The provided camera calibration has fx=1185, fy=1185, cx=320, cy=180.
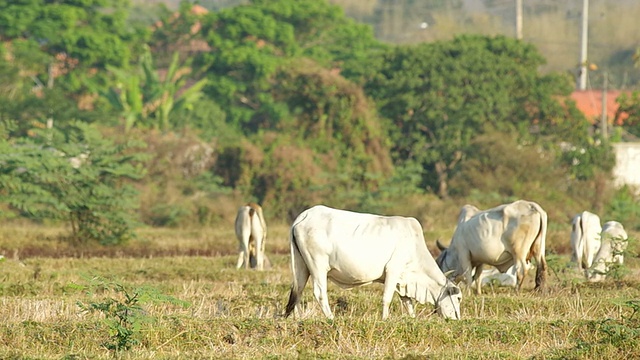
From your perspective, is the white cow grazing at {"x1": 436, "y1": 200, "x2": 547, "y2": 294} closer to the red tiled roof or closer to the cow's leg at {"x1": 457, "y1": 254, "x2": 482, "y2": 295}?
the cow's leg at {"x1": 457, "y1": 254, "x2": 482, "y2": 295}

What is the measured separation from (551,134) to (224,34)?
51.2 feet

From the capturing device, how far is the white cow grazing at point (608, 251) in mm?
14133

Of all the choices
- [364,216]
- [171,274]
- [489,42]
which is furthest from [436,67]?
[364,216]

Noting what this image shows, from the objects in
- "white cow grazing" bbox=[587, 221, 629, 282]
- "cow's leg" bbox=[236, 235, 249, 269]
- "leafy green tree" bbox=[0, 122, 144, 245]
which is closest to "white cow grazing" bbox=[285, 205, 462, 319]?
"white cow grazing" bbox=[587, 221, 629, 282]

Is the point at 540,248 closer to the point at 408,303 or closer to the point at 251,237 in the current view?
the point at 408,303

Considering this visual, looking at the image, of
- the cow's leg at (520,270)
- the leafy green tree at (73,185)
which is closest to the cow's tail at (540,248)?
the cow's leg at (520,270)

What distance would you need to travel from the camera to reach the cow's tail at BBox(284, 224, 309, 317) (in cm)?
1020

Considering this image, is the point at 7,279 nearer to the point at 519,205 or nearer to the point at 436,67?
Answer: the point at 519,205

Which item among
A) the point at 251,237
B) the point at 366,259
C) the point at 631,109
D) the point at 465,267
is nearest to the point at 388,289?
the point at 366,259

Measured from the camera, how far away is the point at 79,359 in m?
7.61

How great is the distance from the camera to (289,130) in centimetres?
3156

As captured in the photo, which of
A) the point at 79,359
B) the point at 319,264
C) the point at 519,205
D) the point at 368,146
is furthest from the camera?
the point at 368,146

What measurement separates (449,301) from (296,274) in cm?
139

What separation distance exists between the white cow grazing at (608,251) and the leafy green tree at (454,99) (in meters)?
15.9
